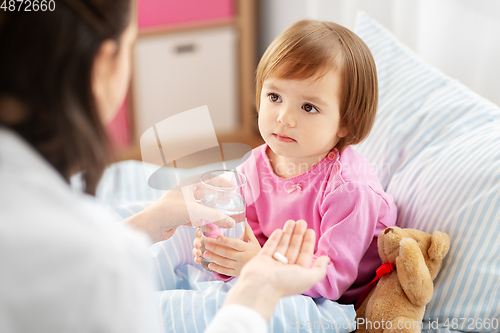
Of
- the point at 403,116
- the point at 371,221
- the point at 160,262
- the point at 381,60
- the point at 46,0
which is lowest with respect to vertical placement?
the point at 160,262

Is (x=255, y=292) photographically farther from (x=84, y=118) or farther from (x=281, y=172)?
(x=281, y=172)

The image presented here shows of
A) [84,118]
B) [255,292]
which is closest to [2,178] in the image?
[84,118]

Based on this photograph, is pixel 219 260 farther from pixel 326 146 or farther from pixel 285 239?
pixel 326 146

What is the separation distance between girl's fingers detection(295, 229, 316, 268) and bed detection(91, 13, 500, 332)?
7.5 inches

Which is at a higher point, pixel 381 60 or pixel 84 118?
pixel 84 118

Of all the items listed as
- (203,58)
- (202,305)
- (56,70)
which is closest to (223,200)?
(202,305)

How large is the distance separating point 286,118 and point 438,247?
0.40 m

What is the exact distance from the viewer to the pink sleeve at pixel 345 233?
1.00 meters

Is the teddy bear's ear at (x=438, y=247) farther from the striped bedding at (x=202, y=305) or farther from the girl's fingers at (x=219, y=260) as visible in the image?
the girl's fingers at (x=219, y=260)

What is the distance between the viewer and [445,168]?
1.06m

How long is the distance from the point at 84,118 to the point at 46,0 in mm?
143

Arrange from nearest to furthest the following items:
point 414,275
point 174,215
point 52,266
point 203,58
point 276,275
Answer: point 52,266 < point 276,275 < point 414,275 < point 174,215 < point 203,58

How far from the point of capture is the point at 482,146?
103 centimetres

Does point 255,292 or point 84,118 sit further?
point 255,292
